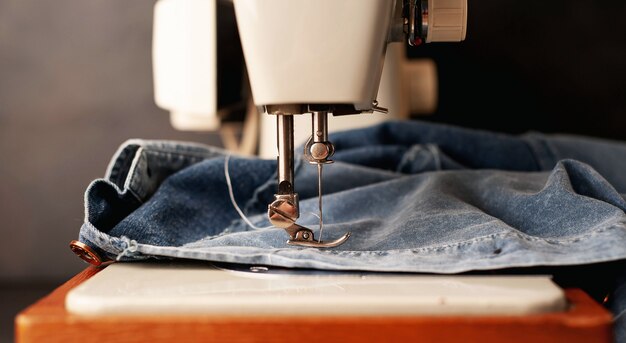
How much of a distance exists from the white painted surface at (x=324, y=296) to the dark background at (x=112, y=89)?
986 mm

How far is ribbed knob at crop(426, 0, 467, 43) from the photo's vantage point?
0.67 m

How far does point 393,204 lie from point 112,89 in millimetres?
883

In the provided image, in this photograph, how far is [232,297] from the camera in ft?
1.59

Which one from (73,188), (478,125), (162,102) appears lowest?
(73,188)

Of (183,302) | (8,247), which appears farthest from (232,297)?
(8,247)

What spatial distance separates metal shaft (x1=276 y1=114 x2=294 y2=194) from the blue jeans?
0.05 metres

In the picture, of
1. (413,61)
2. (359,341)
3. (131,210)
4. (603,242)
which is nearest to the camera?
(359,341)

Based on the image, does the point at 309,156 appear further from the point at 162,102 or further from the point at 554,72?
the point at 554,72

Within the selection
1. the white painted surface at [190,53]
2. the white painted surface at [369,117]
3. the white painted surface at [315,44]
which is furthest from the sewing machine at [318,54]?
the white painted surface at [190,53]

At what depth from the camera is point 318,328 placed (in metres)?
0.46

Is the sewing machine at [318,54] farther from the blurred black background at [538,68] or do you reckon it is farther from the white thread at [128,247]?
the blurred black background at [538,68]

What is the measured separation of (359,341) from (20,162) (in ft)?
3.94

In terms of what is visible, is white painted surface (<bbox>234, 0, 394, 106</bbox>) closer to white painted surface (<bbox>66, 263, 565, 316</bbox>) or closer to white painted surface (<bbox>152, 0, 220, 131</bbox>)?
white painted surface (<bbox>66, 263, 565, 316</bbox>)

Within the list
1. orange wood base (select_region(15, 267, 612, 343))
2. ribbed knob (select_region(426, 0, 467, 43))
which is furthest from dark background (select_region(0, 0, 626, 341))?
orange wood base (select_region(15, 267, 612, 343))
